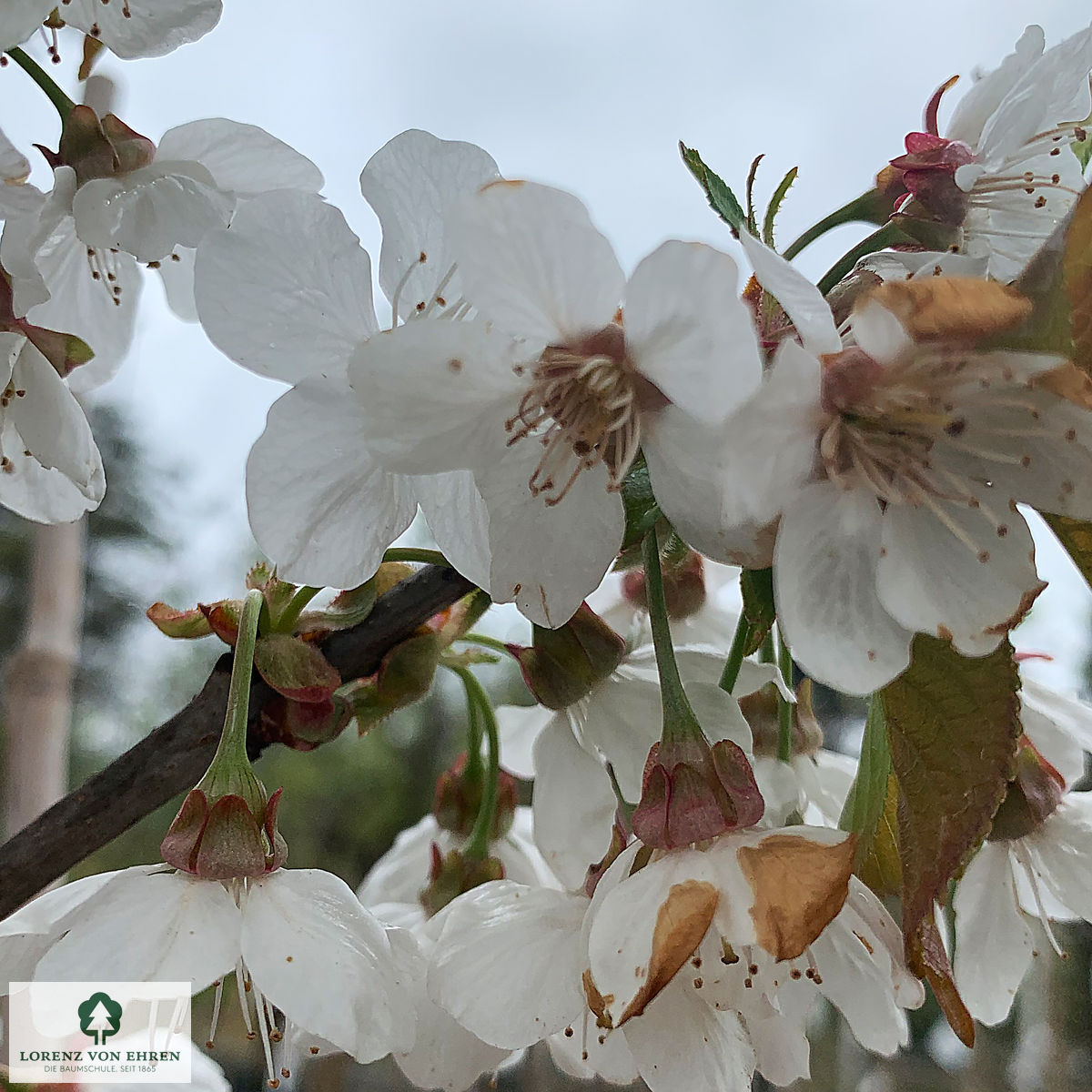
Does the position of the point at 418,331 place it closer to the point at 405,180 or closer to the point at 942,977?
the point at 405,180

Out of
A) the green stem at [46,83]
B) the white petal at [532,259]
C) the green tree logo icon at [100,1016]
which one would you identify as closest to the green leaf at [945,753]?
the white petal at [532,259]

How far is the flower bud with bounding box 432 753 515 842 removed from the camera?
1.68ft

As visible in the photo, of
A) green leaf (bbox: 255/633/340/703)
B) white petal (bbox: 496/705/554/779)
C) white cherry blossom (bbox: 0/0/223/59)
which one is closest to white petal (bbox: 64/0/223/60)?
white cherry blossom (bbox: 0/0/223/59)

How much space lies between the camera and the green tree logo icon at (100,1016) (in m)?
0.31

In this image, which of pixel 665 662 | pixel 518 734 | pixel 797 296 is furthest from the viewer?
pixel 518 734

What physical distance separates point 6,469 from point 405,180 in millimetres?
236

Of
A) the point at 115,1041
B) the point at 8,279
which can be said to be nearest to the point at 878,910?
the point at 115,1041

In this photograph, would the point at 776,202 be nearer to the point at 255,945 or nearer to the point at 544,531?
the point at 544,531

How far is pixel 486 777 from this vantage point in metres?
0.52

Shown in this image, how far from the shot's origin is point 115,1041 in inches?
14.1

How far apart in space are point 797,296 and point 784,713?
25 cm

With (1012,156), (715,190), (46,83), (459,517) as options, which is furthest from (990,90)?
(46,83)

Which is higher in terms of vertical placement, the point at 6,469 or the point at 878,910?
the point at 6,469

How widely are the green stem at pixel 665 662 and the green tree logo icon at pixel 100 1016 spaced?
0.59ft
